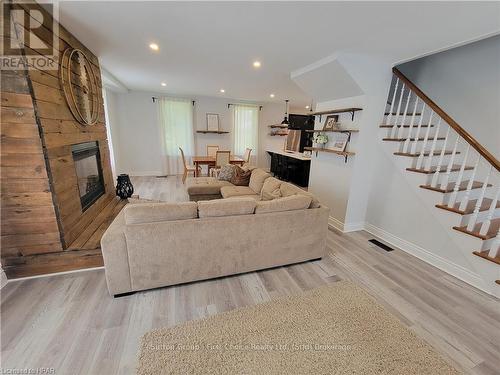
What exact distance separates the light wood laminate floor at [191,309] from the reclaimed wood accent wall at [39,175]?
235 millimetres

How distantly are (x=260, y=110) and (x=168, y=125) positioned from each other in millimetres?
3092

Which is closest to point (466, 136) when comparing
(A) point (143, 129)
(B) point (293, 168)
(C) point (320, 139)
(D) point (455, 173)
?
(D) point (455, 173)

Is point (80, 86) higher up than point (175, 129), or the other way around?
point (80, 86)

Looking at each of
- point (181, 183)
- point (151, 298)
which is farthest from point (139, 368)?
point (181, 183)

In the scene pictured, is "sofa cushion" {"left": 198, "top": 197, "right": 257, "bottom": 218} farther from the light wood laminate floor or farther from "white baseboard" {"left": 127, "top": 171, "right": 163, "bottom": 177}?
"white baseboard" {"left": 127, "top": 171, "right": 163, "bottom": 177}

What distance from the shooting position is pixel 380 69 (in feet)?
9.45

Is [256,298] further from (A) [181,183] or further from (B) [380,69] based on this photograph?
(A) [181,183]

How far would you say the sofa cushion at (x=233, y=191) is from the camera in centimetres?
346

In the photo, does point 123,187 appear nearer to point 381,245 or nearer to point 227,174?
point 227,174

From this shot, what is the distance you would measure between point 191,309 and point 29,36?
2.64 meters

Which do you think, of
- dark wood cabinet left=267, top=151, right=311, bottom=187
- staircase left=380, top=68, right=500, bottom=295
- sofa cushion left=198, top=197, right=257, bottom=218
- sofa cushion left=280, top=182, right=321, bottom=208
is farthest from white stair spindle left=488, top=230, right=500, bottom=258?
dark wood cabinet left=267, top=151, right=311, bottom=187

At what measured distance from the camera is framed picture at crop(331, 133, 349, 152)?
125 inches

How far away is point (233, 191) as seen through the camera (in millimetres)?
3572

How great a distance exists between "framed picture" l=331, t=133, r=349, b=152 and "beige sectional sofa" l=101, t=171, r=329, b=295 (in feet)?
4.27
